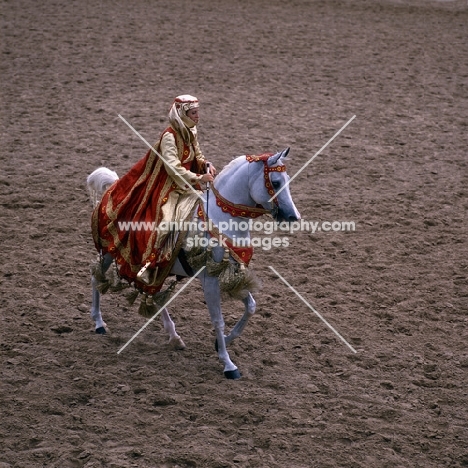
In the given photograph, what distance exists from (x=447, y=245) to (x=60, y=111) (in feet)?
19.9

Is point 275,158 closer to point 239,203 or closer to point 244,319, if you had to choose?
point 239,203

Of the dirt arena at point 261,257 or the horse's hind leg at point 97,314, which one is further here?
the horse's hind leg at point 97,314

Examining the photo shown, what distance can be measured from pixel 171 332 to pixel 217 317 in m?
0.65

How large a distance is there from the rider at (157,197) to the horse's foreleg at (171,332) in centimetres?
43

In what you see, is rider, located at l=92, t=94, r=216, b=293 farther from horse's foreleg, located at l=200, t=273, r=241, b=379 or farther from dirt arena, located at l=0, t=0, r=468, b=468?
dirt arena, located at l=0, t=0, r=468, b=468

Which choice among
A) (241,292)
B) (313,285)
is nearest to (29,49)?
(313,285)

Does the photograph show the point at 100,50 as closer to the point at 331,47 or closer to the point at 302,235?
the point at 331,47

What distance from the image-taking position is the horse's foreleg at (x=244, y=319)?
5.96 metres

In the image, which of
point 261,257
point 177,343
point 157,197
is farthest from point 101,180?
point 261,257

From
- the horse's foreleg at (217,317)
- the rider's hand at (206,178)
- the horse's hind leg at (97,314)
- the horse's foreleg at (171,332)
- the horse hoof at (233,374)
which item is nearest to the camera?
the rider's hand at (206,178)

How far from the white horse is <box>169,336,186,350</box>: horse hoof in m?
0.42

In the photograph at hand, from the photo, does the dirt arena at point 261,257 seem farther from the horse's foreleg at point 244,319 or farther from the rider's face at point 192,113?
the rider's face at point 192,113

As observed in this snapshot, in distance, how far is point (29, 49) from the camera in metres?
13.9

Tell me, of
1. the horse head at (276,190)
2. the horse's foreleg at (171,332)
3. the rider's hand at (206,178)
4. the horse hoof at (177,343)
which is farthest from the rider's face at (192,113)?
the horse hoof at (177,343)
